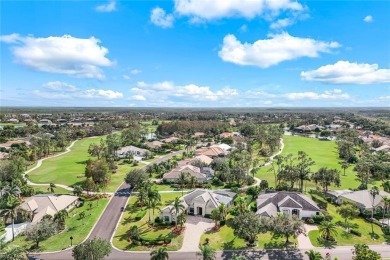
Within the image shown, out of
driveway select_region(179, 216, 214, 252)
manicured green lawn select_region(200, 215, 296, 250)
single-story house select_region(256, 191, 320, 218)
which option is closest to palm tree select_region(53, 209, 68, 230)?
driveway select_region(179, 216, 214, 252)

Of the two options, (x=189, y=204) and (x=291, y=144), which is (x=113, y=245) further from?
(x=291, y=144)

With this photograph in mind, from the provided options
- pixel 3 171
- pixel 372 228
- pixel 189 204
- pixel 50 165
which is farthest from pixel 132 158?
pixel 372 228

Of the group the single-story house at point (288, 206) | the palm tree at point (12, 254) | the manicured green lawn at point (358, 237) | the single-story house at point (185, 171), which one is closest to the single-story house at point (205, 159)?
the single-story house at point (185, 171)

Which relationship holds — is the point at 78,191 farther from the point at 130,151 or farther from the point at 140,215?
the point at 130,151

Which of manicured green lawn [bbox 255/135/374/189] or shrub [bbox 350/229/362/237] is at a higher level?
manicured green lawn [bbox 255/135/374/189]

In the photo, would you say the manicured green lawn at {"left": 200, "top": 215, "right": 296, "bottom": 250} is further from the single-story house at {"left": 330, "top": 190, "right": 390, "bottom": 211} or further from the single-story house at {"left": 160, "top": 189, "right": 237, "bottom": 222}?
the single-story house at {"left": 330, "top": 190, "right": 390, "bottom": 211}
